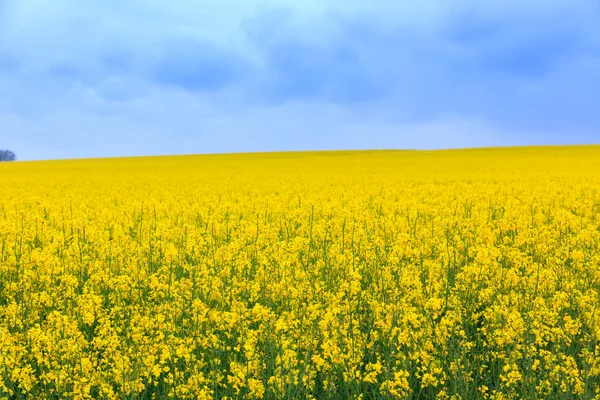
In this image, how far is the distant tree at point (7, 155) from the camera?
162 meters

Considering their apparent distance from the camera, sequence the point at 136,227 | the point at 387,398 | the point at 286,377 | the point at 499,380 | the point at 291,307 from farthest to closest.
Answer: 1. the point at 136,227
2. the point at 291,307
3. the point at 499,380
4. the point at 286,377
5. the point at 387,398

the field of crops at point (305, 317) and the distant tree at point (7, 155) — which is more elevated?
the distant tree at point (7, 155)

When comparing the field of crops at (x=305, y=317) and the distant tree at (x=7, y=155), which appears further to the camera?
the distant tree at (x=7, y=155)

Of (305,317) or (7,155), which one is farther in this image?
(7,155)

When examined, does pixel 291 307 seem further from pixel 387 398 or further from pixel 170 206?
pixel 170 206

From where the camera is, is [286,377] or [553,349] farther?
[553,349]

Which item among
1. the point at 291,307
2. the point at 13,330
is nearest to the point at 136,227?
the point at 13,330

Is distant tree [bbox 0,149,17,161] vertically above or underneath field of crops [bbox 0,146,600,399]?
above

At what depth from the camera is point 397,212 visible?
11.4m

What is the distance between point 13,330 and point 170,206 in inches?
327

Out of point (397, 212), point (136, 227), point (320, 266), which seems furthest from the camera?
point (397, 212)

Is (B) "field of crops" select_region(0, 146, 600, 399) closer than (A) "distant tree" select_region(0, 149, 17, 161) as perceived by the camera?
Yes

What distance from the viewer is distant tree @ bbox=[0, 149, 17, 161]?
162438 mm

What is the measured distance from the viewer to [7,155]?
545 feet
